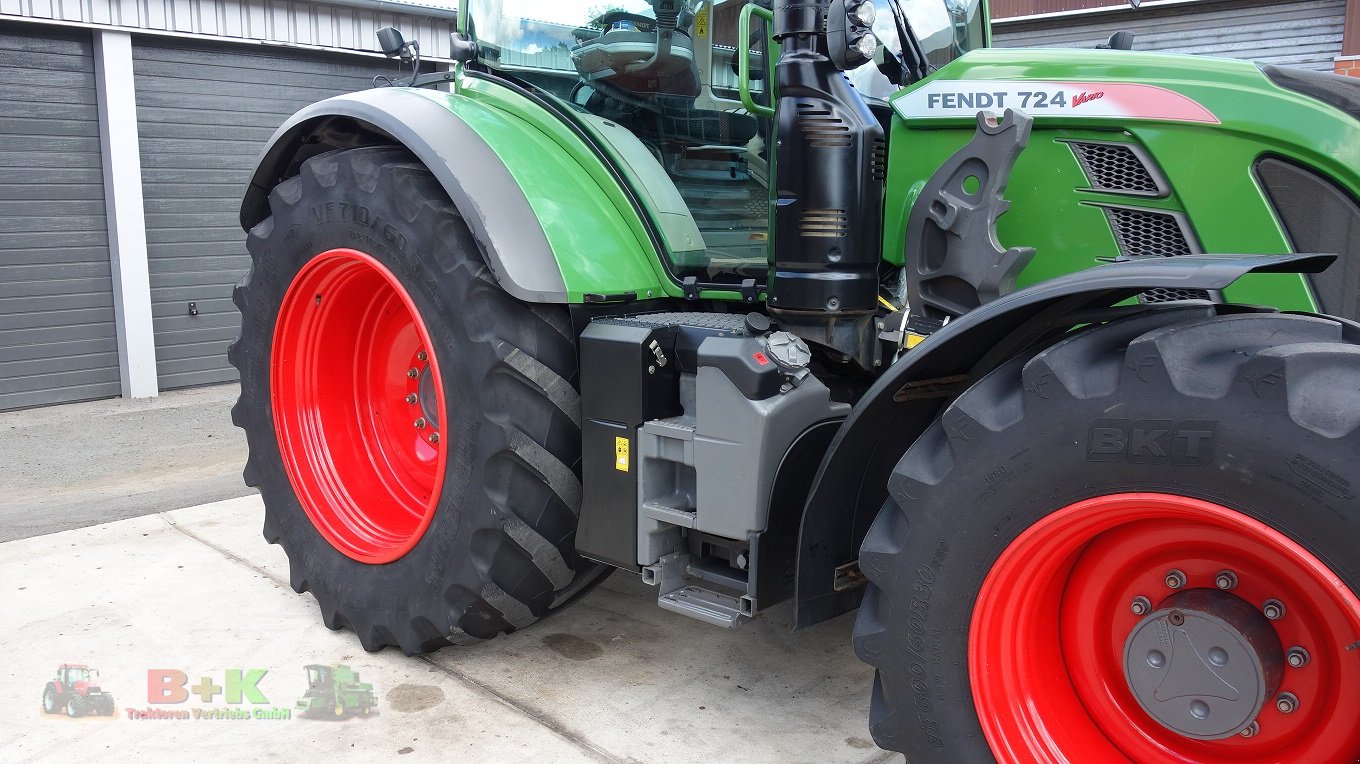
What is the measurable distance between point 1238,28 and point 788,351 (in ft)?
37.3

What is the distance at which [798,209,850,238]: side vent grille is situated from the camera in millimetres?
2539

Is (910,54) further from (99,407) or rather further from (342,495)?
(99,407)

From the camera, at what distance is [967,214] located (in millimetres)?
2402

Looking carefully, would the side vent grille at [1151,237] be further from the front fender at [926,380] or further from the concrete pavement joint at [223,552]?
the concrete pavement joint at [223,552]

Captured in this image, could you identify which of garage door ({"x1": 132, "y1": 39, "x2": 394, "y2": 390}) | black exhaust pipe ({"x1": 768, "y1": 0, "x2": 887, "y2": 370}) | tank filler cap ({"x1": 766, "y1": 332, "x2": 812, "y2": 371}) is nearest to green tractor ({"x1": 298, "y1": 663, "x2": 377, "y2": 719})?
tank filler cap ({"x1": 766, "y1": 332, "x2": 812, "y2": 371})

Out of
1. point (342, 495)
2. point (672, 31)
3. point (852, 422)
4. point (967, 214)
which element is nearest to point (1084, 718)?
point (852, 422)

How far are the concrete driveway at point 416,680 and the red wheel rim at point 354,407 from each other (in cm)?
44

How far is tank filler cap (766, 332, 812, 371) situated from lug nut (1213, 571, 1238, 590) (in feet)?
3.41

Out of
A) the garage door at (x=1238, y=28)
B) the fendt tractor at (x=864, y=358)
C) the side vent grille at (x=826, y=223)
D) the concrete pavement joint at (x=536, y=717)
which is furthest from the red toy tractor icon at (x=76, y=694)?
the garage door at (x=1238, y=28)

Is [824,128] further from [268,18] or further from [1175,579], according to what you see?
[268,18]

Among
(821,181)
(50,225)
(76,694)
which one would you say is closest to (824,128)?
(821,181)

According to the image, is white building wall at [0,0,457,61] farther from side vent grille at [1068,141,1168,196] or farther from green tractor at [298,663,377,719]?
side vent grille at [1068,141,1168,196]

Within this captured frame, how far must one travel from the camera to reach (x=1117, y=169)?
2381mm

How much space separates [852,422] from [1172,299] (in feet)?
2.48
